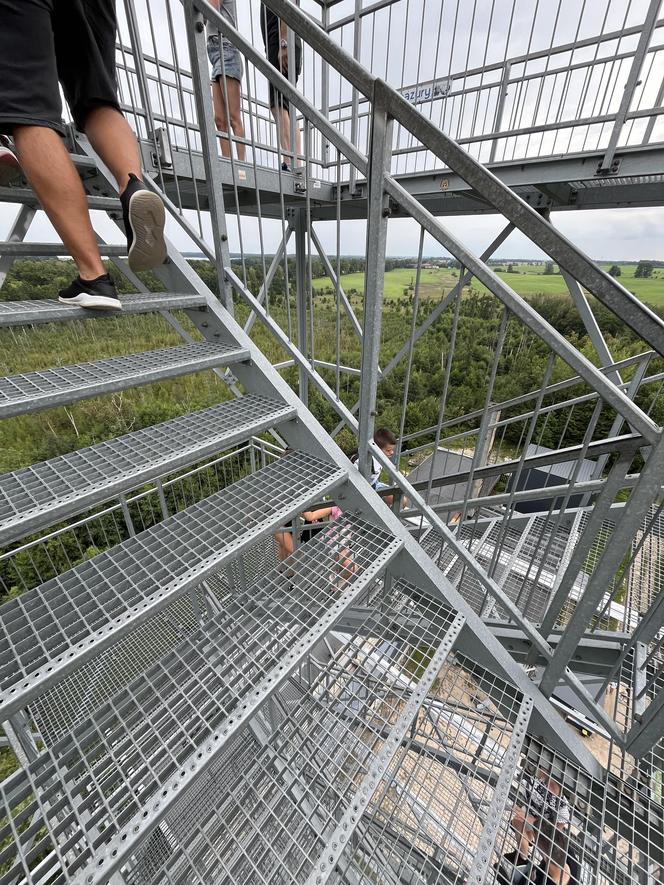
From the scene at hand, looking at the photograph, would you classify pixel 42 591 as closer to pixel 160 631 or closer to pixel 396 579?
pixel 396 579

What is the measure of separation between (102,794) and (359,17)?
5.50 m

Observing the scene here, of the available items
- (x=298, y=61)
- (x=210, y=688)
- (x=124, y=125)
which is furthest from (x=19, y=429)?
(x=210, y=688)

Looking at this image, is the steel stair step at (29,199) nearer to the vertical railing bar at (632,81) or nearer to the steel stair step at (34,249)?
the steel stair step at (34,249)

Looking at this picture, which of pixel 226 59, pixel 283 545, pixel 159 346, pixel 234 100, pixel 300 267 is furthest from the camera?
pixel 159 346

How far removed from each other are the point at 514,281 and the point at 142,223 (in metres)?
1.95

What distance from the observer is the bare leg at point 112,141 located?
5.02 feet

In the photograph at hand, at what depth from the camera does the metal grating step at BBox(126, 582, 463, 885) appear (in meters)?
0.99

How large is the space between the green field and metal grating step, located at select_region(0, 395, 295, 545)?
0.83 meters

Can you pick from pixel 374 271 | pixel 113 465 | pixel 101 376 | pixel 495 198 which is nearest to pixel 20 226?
pixel 101 376

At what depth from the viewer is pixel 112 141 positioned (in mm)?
1539

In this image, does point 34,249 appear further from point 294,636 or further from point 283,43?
point 283,43

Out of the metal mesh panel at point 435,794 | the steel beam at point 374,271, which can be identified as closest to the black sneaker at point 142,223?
the steel beam at point 374,271

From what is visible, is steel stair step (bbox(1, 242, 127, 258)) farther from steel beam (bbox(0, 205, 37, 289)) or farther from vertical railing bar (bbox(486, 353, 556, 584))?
vertical railing bar (bbox(486, 353, 556, 584))

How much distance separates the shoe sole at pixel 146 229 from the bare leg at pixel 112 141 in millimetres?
200
